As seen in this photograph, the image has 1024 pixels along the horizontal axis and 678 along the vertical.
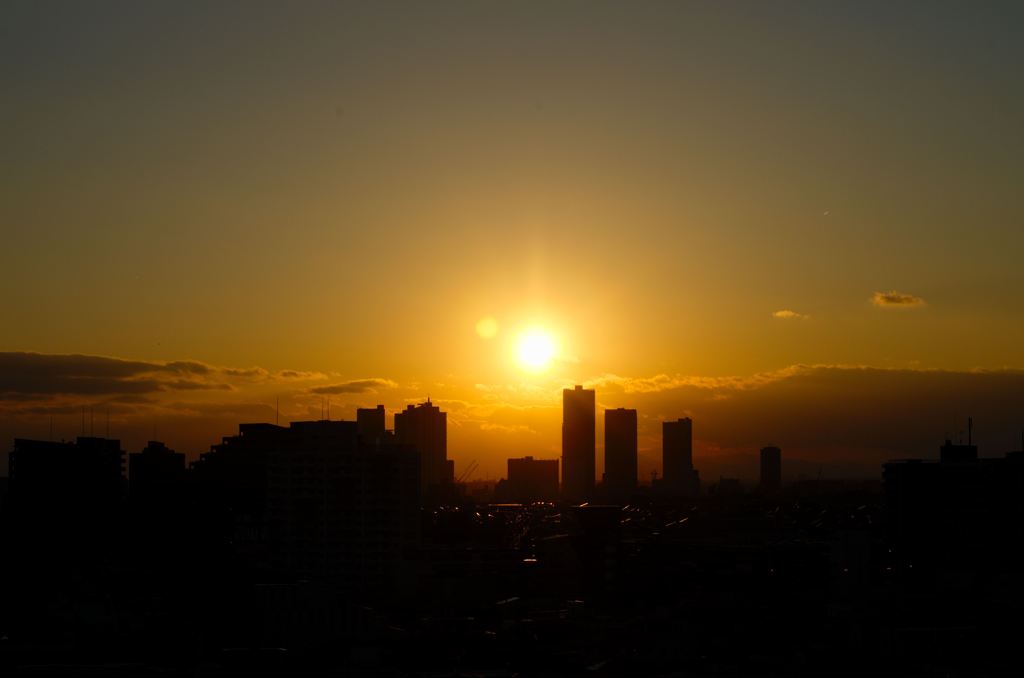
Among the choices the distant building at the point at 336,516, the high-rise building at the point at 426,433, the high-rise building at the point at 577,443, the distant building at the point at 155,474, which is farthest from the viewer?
the high-rise building at the point at 577,443

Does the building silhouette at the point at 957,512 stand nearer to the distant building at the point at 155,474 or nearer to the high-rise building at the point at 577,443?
the distant building at the point at 155,474

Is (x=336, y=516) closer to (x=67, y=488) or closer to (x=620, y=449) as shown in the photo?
(x=67, y=488)

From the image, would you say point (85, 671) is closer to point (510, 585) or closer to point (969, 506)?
point (510, 585)

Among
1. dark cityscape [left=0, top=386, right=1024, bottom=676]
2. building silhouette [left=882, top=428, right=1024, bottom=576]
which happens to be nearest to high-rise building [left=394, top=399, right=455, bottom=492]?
dark cityscape [left=0, top=386, right=1024, bottom=676]

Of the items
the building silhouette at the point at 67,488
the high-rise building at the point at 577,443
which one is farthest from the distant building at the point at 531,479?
the building silhouette at the point at 67,488

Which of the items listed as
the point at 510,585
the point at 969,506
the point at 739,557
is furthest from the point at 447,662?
the point at 969,506

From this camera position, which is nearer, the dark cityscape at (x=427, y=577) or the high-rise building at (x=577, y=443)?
the dark cityscape at (x=427, y=577)
